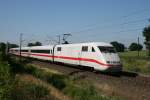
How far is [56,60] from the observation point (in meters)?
34.1

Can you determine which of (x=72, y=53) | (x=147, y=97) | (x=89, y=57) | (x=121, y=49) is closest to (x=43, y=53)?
(x=72, y=53)

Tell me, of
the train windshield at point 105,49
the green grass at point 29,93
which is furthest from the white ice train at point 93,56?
the green grass at point 29,93

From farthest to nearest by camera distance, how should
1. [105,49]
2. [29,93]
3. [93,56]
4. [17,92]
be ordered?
[93,56]
[105,49]
[29,93]
[17,92]

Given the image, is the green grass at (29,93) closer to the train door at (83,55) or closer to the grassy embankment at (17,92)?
the grassy embankment at (17,92)

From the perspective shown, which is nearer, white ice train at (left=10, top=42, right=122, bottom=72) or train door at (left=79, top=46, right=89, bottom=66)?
white ice train at (left=10, top=42, right=122, bottom=72)

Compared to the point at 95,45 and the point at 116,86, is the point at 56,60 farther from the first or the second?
the point at 116,86

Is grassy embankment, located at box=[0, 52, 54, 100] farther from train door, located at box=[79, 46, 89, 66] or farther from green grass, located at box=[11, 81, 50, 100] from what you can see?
train door, located at box=[79, 46, 89, 66]

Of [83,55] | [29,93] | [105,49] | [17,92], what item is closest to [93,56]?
[105,49]

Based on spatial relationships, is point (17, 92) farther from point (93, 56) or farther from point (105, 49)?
point (105, 49)

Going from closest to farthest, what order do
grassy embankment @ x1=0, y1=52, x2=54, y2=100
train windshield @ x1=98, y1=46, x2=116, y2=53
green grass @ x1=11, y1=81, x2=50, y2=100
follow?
grassy embankment @ x1=0, y1=52, x2=54, y2=100
green grass @ x1=11, y1=81, x2=50, y2=100
train windshield @ x1=98, y1=46, x2=116, y2=53

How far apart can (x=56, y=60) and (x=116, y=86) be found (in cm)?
1840

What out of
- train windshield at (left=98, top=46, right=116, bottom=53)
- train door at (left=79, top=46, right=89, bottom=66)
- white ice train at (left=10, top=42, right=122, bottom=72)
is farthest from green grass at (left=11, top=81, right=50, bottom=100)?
train door at (left=79, top=46, right=89, bottom=66)

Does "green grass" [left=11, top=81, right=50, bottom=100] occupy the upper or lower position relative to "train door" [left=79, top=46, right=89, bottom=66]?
lower

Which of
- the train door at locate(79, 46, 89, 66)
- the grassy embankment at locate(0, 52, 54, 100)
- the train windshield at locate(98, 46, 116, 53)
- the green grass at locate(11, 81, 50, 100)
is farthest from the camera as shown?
the train door at locate(79, 46, 89, 66)
